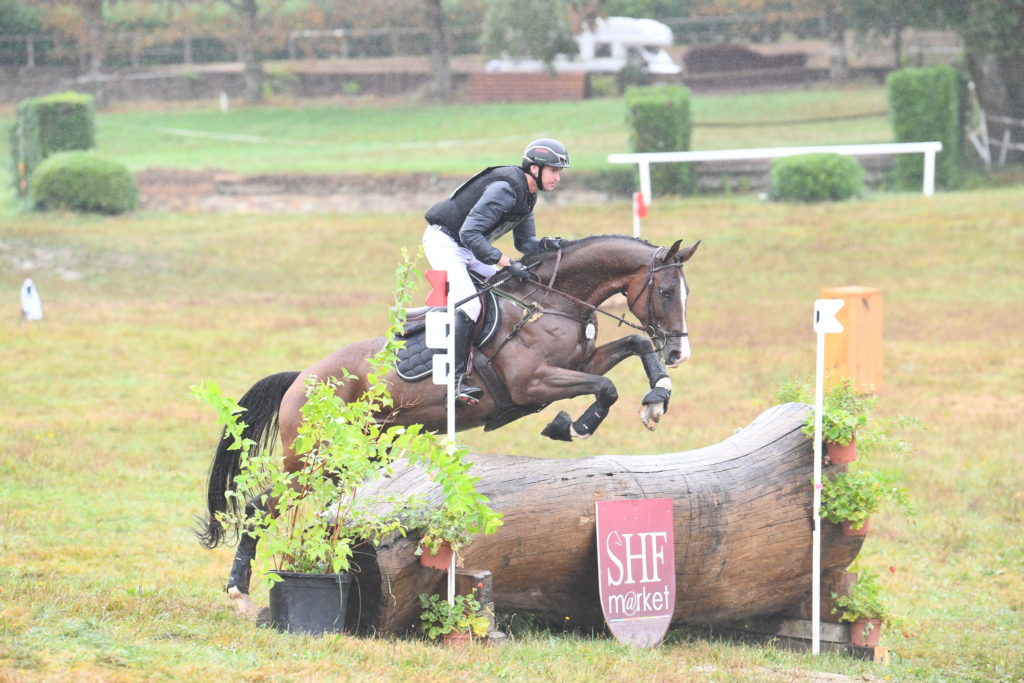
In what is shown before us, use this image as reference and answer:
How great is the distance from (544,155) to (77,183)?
1970 centimetres

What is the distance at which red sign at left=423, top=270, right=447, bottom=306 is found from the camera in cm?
604

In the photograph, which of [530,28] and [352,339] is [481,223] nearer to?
[352,339]

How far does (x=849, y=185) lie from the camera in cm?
2355

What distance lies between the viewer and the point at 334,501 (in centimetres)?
580

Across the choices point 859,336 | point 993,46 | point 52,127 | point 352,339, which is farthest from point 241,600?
point 52,127

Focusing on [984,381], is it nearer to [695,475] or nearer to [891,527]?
[891,527]

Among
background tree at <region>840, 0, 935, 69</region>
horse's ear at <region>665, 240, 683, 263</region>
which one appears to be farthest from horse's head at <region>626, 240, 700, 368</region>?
background tree at <region>840, 0, 935, 69</region>

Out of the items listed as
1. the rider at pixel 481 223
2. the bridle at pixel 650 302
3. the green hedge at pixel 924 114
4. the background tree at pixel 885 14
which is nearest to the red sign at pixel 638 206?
the green hedge at pixel 924 114

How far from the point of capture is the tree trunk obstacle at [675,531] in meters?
5.89

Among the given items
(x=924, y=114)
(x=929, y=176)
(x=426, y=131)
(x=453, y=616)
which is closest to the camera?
(x=453, y=616)

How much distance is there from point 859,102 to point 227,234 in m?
18.7

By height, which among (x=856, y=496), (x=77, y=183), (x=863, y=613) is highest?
(x=77, y=183)

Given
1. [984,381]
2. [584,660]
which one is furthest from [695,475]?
[984,381]

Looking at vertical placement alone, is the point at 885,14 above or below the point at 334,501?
above
